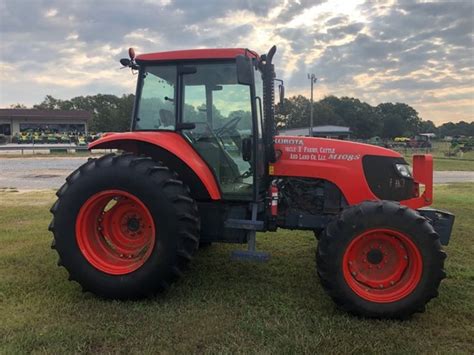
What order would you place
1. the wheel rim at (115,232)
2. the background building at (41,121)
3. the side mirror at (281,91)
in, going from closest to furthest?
the wheel rim at (115,232)
the side mirror at (281,91)
the background building at (41,121)

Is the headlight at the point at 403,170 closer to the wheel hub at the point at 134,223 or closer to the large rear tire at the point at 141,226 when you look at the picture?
the large rear tire at the point at 141,226

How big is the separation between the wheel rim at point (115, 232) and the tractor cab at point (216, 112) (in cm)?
83

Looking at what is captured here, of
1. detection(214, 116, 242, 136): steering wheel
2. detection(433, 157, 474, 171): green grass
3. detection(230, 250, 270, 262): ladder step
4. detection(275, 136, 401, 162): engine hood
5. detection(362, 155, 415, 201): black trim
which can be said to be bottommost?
detection(433, 157, 474, 171): green grass

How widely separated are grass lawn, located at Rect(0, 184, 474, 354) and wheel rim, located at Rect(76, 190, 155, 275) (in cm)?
38

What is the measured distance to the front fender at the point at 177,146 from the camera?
4.22 meters

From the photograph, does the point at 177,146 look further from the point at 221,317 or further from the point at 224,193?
the point at 221,317

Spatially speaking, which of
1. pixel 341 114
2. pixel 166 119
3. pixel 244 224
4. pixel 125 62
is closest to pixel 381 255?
pixel 244 224

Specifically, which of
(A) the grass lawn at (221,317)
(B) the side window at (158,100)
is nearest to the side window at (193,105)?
(B) the side window at (158,100)

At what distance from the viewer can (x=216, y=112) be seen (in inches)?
173

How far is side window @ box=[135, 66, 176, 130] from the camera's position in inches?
175

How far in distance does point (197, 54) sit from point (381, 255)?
2.58 m

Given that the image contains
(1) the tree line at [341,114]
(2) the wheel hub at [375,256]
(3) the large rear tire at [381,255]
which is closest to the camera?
(3) the large rear tire at [381,255]

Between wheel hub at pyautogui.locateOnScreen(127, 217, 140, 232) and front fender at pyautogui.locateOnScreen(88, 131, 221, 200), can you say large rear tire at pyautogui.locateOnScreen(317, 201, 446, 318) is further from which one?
wheel hub at pyautogui.locateOnScreen(127, 217, 140, 232)

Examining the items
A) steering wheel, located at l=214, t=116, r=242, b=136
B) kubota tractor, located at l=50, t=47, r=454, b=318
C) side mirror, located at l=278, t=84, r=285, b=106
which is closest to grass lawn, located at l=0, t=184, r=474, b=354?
Result: kubota tractor, located at l=50, t=47, r=454, b=318
